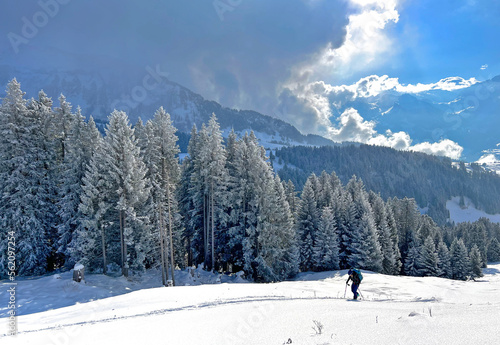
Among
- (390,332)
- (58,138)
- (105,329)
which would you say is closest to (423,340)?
(390,332)

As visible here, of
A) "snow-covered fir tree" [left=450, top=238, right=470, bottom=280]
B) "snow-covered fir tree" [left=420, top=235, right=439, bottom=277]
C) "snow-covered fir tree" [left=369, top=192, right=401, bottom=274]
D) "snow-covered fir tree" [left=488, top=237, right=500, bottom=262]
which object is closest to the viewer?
"snow-covered fir tree" [left=369, top=192, right=401, bottom=274]

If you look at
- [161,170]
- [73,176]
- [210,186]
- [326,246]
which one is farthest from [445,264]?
[73,176]

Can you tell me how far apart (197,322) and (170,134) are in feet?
82.5

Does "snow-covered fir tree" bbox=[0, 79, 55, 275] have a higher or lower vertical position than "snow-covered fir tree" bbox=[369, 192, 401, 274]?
higher

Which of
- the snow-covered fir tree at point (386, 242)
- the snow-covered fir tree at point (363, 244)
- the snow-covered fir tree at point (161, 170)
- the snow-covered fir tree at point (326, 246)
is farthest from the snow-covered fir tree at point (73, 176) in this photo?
the snow-covered fir tree at point (386, 242)

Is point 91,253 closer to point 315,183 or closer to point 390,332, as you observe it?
point 390,332

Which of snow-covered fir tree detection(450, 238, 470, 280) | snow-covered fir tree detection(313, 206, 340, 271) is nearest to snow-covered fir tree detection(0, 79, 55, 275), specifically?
snow-covered fir tree detection(313, 206, 340, 271)

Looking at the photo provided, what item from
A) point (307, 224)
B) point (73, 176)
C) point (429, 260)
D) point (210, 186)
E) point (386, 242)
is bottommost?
point (429, 260)

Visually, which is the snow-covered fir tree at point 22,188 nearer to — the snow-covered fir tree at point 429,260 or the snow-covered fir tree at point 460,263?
the snow-covered fir tree at point 429,260

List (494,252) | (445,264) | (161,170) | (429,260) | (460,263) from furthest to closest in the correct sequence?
1. (494,252)
2. (460,263)
3. (445,264)
4. (429,260)
5. (161,170)

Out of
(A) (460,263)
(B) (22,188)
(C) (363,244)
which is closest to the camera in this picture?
(B) (22,188)

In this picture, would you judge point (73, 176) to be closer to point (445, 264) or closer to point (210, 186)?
point (210, 186)

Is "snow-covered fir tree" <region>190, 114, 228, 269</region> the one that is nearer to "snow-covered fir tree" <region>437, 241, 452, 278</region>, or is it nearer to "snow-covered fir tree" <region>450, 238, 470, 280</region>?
"snow-covered fir tree" <region>437, 241, 452, 278</region>

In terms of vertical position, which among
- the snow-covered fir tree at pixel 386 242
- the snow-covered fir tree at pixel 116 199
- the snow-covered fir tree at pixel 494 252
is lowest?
the snow-covered fir tree at pixel 494 252
